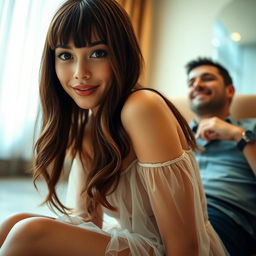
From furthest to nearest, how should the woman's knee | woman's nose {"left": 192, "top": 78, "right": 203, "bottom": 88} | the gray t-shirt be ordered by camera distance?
woman's nose {"left": 192, "top": 78, "right": 203, "bottom": 88} → the gray t-shirt → the woman's knee

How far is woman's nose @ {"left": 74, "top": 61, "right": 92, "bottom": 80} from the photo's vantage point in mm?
820

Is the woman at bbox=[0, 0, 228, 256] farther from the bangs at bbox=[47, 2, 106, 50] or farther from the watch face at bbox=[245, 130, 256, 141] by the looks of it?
the watch face at bbox=[245, 130, 256, 141]

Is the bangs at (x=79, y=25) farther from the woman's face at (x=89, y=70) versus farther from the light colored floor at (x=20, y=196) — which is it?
the light colored floor at (x=20, y=196)

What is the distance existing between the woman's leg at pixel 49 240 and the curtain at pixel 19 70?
1638 mm

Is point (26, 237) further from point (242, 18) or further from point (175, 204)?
point (242, 18)

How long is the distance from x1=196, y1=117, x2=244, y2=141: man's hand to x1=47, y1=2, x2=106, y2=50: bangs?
0.78 m

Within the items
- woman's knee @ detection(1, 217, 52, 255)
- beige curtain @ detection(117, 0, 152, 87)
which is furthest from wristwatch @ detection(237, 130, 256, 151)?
beige curtain @ detection(117, 0, 152, 87)

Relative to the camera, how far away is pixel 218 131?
136 cm

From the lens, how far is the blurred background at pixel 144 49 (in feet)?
6.90

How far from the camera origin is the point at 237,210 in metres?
1.15

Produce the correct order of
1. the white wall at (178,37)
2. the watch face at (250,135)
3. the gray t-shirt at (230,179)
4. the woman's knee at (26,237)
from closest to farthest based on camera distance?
the woman's knee at (26,237) < the gray t-shirt at (230,179) < the watch face at (250,135) < the white wall at (178,37)

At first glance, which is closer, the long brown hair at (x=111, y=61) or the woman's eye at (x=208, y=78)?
the long brown hair at (x=111, y=61)

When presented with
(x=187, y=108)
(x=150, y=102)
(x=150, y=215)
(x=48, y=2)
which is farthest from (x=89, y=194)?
(x=48, y=2)

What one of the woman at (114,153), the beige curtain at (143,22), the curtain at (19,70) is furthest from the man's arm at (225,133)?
the beige curtain at (143,22)
